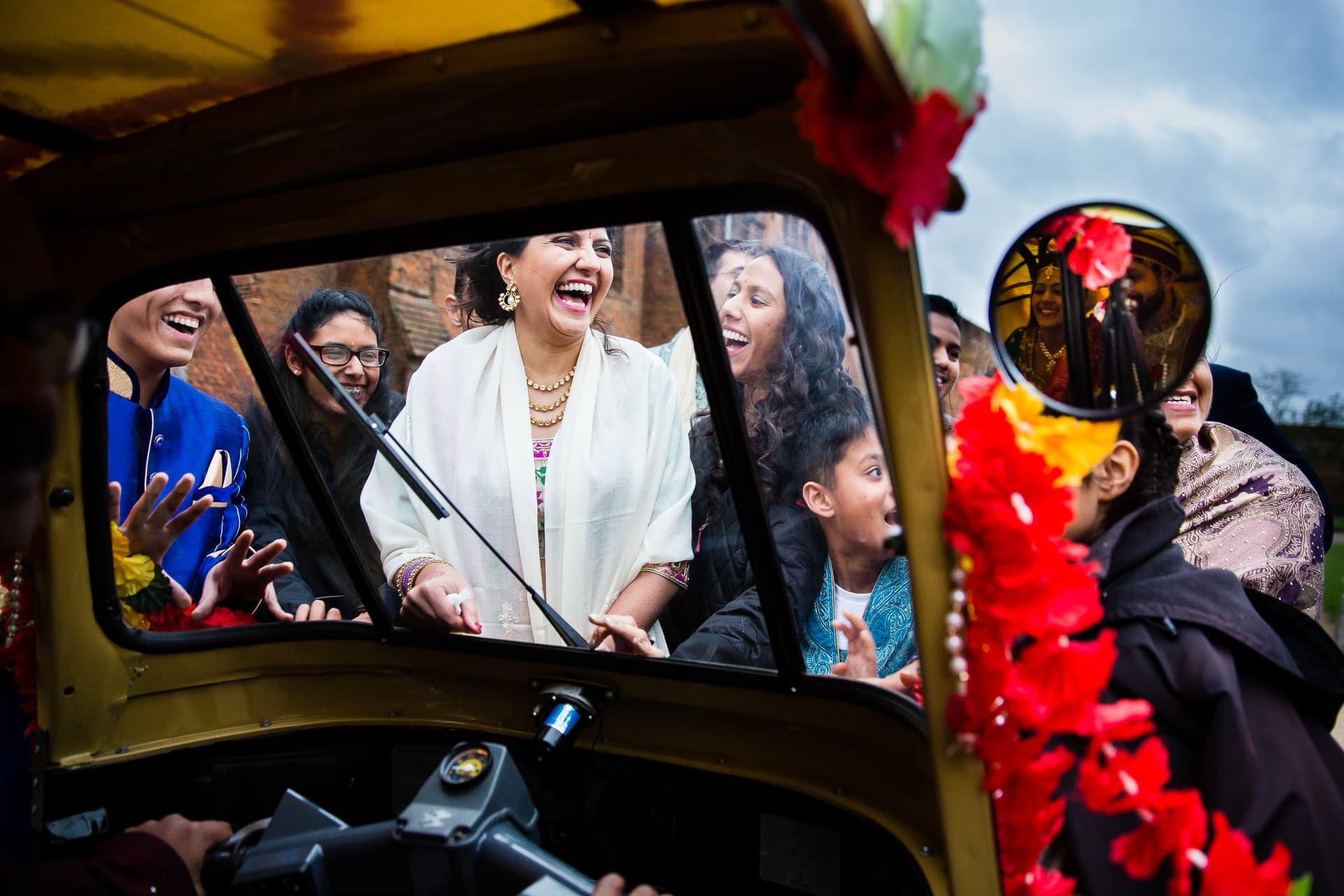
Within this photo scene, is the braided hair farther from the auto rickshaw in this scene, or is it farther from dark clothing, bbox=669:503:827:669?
dark clothing, bbox=669:503:827:669

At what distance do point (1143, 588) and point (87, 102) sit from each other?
2191 mm

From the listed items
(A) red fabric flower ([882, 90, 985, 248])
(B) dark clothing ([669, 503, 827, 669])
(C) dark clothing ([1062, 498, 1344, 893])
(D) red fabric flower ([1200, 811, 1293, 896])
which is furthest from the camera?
(B) dark clothing ([669, 503, 827, 669])

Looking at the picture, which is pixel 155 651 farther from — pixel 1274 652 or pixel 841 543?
pixel 1274 652

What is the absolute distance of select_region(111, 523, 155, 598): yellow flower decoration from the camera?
90.8 inches

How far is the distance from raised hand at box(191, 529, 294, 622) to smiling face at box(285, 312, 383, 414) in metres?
0.51

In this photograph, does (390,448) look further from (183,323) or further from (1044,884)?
(1044,884)

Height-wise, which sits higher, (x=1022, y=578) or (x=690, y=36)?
(x=690, y=36)

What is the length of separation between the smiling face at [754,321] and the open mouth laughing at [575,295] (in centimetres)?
34

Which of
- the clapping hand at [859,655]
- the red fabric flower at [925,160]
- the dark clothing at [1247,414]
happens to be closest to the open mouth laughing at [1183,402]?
the dark clothing at [1247,414]

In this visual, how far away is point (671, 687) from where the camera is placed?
6.40 ft

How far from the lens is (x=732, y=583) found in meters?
1.91

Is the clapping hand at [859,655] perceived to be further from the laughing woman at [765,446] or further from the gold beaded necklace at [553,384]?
the gold beaded necklace at [553,384]

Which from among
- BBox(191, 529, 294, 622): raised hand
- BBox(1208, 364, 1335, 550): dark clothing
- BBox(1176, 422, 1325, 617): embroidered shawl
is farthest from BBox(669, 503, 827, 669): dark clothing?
BBox(1208, 364, 1335, 550): dark clothing

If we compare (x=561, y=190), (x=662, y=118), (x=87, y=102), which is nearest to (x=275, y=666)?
(x=87, y=102)
